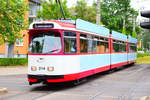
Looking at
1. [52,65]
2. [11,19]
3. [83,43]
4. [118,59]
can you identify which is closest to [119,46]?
[118,59]

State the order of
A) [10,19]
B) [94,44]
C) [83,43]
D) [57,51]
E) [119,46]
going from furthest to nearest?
1. [10,19]
2. [119,46]
3. [94,44]
4. [83,43]
5. [57,51]

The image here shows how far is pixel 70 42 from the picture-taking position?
14.1 metres

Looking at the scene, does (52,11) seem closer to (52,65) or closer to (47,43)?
(47,43)

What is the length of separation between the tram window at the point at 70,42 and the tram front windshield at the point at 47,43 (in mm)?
361

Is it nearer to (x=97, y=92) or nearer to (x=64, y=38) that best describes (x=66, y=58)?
(x=64, y=38)

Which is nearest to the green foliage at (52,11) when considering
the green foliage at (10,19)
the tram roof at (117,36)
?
the green foliage at (10,19)

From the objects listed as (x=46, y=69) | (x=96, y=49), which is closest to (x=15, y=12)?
(x=96, y=49)

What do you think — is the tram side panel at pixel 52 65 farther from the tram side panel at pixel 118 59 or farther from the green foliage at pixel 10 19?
the green foliage at pixel 10 19

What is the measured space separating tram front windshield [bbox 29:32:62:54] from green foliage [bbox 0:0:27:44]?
15644 mm

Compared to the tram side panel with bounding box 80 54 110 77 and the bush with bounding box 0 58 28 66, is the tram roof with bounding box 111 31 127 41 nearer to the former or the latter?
the tram side panel with bounding box 80 54 110 77

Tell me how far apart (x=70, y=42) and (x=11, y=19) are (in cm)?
1677

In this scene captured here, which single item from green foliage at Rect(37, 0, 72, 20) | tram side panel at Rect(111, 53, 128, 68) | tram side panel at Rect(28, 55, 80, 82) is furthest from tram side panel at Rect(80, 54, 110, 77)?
green foliage at Rect(37, 0, 72, 20)

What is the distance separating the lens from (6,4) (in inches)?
1142

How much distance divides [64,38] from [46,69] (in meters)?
1.55
